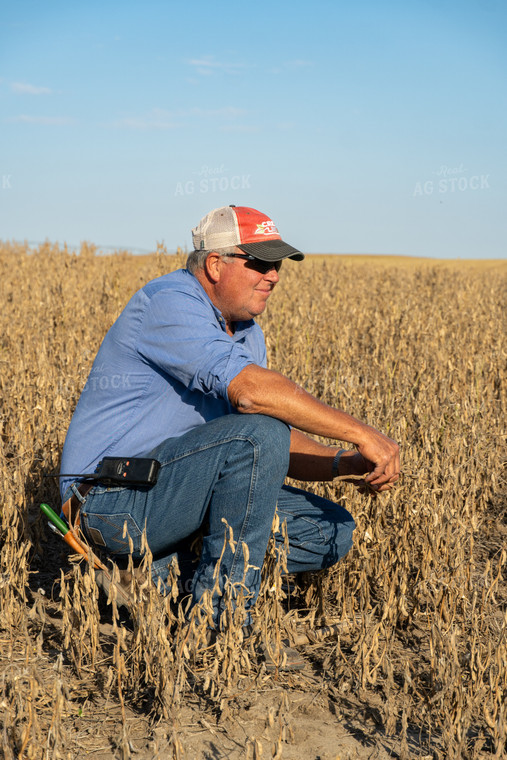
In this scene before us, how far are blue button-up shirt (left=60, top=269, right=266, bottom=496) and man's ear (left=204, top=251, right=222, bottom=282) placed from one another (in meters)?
0.06

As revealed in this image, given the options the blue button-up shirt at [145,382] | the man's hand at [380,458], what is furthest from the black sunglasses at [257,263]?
the man's hand at [380,458]

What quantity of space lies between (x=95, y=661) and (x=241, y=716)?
0.59 m

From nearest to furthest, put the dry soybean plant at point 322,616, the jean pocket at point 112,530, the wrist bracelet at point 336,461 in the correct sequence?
the dry soybean plant at point 322,616, the jean pocket at point 112,530, the wrist bracelet at point 336,461

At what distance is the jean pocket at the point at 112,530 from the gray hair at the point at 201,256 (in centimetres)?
95

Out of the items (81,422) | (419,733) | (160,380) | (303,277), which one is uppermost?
(303,277)

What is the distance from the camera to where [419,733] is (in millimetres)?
2070

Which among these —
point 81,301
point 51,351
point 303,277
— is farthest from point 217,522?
point 303,277

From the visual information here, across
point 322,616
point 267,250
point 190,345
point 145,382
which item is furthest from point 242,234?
point 322,616

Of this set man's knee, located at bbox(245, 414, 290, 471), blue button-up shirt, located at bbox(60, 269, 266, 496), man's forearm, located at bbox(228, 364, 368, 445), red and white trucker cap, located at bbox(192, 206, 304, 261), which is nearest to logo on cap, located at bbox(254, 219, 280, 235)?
red and white trucker cap, located at bbox(192, 206, 304, 261)

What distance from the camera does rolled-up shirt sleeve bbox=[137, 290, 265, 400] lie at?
241 centimetres

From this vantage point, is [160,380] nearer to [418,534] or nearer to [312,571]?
[312,571]

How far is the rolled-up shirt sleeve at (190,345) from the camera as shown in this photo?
241 cm

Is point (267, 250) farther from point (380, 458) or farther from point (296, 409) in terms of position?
point (380, 458)

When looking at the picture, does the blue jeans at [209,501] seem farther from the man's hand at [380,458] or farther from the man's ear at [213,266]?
the man's ear at [213,266]
